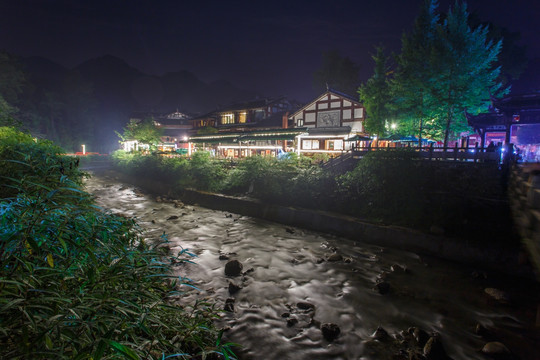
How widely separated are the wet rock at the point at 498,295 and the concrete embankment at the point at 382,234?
1.69 m

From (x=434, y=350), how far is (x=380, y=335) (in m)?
0.90

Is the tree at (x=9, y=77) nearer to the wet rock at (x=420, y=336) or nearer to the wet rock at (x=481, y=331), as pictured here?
the wet rock at (x=420, y=336)

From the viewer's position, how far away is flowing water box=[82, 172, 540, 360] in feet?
16.5

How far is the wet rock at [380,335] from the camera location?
5.15m

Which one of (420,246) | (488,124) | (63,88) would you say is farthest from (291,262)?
(63,88)

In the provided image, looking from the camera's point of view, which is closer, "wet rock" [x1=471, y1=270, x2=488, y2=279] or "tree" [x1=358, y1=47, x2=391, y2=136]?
"wet rock" [x1=471, y1=270, x2=488, y2=279]

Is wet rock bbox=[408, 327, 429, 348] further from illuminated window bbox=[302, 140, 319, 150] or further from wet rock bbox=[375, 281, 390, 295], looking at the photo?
illuminated window bbox=[302, 140, 319, 150]

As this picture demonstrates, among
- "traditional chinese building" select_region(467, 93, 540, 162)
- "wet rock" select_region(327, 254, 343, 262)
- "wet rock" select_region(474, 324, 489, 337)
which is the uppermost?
"traditional chinese building" select_region(467, 93, 540, 162)

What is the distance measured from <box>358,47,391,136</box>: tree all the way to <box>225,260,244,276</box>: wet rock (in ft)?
64.3

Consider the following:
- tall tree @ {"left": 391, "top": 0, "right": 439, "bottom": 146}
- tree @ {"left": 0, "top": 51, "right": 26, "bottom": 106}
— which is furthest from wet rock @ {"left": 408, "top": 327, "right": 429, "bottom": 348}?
tree @ {"left": 0, "top": 51, "right": 26, "bottom": 106}

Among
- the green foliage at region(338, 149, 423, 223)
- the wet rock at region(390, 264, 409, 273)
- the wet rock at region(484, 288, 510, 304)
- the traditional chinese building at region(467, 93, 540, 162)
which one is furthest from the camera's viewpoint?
the traditional chinese building at region(467, 93, 540, 162)

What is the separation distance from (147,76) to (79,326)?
132m

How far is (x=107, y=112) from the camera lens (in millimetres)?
73875

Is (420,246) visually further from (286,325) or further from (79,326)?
(79,326)
